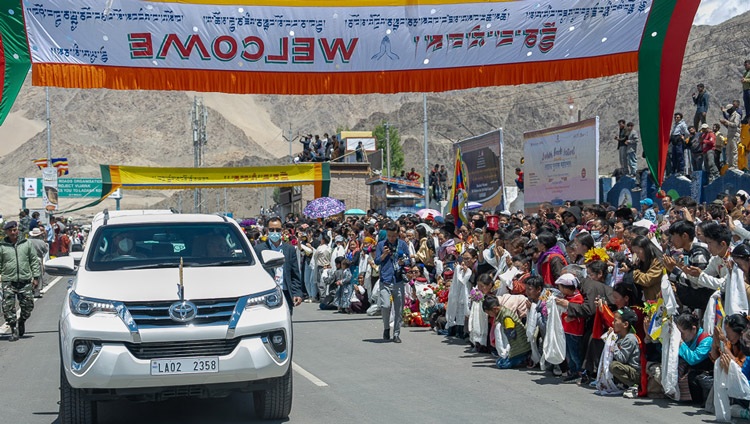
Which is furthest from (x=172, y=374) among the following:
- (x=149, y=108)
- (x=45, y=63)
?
(x=149, y=108)

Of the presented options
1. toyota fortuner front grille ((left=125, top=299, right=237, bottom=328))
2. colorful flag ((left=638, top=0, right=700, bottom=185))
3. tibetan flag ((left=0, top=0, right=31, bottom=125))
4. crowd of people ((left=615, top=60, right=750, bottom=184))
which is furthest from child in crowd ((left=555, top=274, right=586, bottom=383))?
crowd of people ((left=615, top=60, right=750, bottom=184))

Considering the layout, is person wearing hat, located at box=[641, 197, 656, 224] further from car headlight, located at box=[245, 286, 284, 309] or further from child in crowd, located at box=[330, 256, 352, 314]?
car headlight, located at box=[245, 286, 284, 309]

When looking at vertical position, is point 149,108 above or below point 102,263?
above

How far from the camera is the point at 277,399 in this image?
8492mm

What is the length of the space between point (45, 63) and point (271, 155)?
16555 centimetres

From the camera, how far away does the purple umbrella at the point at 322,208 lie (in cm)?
3341

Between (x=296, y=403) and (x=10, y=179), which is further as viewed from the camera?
(x=10, y=179)

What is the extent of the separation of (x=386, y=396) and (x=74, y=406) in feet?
10.7

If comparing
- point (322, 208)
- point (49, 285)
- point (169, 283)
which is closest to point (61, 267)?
point (169, 283)

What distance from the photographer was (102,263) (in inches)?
352

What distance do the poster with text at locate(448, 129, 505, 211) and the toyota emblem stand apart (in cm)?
1881

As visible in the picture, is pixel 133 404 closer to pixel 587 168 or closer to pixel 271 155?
pixel 587 168

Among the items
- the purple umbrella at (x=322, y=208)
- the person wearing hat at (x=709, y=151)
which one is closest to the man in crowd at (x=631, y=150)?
the person wearing hat at (x=709, y=151)

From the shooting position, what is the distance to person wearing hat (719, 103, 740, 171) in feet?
69.4
